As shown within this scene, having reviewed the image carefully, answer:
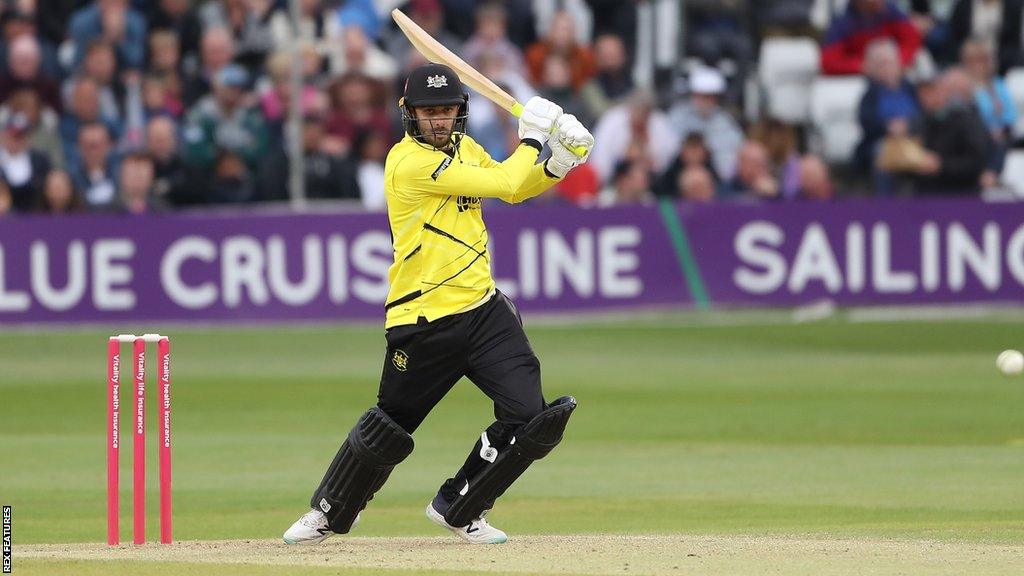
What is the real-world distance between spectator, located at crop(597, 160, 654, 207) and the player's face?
11227 millimetres

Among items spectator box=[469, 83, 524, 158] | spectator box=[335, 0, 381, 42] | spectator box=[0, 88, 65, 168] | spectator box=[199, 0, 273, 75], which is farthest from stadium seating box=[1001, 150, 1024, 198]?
spectator box=[0, 88, 65, 168]

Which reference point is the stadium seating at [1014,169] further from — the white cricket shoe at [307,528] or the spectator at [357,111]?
the white cricket shoe at [307,528]

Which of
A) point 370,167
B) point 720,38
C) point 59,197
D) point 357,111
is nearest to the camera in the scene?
point 59,197

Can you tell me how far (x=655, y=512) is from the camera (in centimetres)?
995

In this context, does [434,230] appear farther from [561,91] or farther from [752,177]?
[561,91]

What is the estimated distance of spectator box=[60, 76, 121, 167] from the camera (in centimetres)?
1992

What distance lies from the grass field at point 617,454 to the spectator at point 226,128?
207 centimetres

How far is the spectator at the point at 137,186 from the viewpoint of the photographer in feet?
62.5

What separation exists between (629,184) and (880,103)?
9.09 feet

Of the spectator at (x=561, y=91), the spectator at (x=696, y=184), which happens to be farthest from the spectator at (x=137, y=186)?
the spectator at (x=696, y=184)

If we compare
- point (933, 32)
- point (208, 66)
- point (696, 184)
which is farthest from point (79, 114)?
point (933, 32)

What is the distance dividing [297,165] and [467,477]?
36.1 feet

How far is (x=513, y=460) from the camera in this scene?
27.0ft

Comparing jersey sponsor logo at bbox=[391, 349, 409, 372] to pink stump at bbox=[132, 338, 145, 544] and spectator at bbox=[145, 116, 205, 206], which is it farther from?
spectator at bbox=[145, 116, 205, 206]
